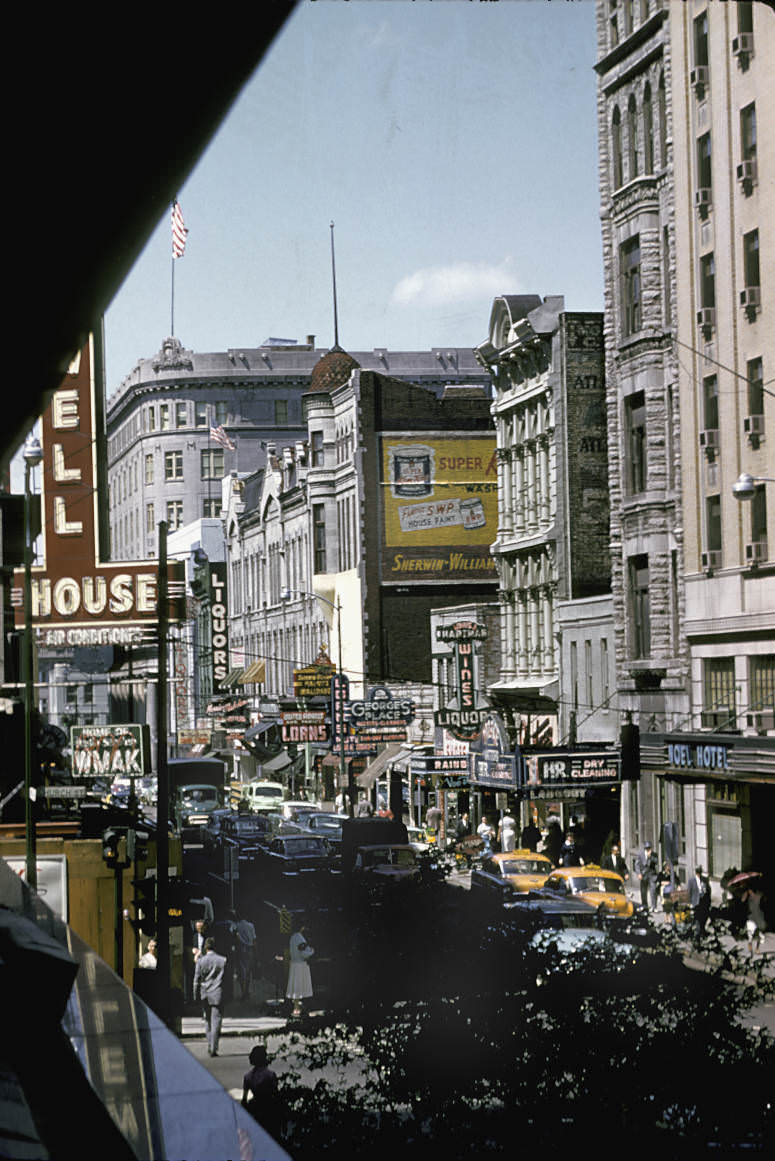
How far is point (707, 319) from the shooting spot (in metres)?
44.0

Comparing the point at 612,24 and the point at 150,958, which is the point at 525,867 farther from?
the point at 612,24

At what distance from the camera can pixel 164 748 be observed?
3041cm

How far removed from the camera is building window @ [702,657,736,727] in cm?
4438

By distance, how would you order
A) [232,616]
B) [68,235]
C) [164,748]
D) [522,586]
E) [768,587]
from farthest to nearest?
[232,616] → [522,586] → [768,587] → [164,748] → [68,235]

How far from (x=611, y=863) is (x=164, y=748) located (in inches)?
798

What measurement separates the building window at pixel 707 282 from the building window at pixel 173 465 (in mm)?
116432

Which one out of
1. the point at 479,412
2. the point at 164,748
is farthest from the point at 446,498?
the point at 164,748

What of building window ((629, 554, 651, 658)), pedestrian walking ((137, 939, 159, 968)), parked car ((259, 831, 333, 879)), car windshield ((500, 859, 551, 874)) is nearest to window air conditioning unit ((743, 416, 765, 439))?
building window ((629, 554, 651, 658))

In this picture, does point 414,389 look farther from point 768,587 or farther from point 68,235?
point 68,235

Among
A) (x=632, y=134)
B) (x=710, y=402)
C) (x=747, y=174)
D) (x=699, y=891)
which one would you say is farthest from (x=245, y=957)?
(x=632, y=134)

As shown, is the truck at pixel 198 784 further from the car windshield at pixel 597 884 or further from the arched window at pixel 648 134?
the car windshield at pixel 597 884

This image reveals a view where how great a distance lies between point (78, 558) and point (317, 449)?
1747 inches

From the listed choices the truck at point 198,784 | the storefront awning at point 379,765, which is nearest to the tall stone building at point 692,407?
the storefront awning at point 379,765

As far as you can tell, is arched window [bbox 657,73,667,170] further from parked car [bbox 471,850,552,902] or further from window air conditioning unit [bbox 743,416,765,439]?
parked car [bbox 471,850,552,902]
